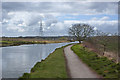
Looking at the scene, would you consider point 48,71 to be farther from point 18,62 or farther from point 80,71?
point 18,62

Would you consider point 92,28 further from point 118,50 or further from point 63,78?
point 63,78

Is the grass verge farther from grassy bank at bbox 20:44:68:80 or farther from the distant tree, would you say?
the distant tree

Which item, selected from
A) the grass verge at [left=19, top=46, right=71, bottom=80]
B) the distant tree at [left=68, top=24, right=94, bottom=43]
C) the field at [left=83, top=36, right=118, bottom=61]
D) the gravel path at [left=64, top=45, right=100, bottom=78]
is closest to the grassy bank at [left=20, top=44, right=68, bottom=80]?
the grass verge at [left=19, top=46, right=71, bottom=80]

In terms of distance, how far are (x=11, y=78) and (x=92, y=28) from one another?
A: 249 ft

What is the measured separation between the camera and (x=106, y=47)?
108 feet

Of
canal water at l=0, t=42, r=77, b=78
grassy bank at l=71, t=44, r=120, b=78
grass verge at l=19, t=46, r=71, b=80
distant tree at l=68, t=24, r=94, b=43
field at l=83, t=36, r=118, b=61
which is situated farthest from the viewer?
distant tree at l=68, t=24, r=94, b=43

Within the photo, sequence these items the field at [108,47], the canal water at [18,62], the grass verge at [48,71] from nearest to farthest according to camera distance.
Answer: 1. the grass verge at [48,71]
2. the canal water at [18,62]
3. the field at [108,47]

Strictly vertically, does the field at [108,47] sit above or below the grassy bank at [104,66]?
above

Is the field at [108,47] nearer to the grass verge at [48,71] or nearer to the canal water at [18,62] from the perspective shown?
the grass verge at [48,71]

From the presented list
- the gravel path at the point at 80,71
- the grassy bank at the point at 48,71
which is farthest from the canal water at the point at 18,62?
the gravel path at the point at 80,71

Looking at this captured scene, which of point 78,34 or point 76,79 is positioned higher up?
point 78,34

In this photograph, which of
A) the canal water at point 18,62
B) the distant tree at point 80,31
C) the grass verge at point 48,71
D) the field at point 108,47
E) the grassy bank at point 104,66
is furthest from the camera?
the distant tree at point 80,31

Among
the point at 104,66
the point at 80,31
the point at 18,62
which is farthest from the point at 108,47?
the point at 80,31

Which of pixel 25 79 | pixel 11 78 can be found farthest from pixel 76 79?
pixel 11 78
